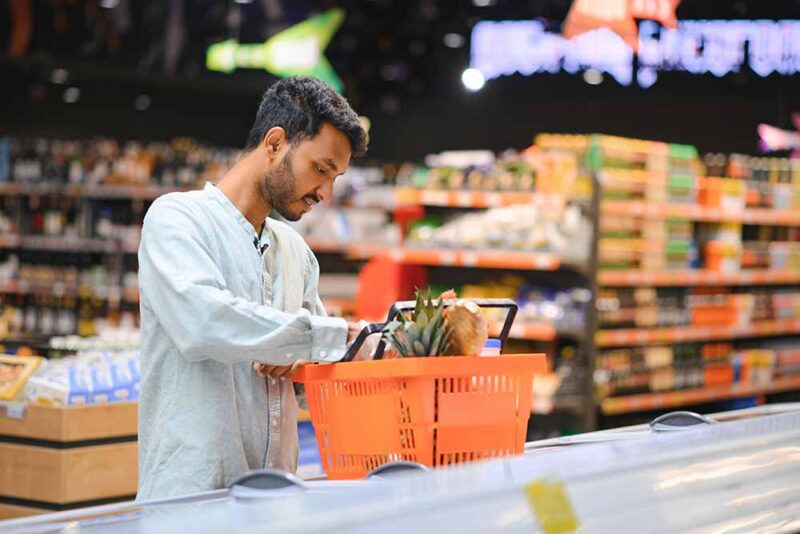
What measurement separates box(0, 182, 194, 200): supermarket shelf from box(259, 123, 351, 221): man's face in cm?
823

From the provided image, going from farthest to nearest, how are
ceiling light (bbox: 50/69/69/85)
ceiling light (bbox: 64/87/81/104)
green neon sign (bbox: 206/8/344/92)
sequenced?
ceiling light (bbox: 64/87/81/104)
ceiling light (bbox: 50/69/69/85)
green neon sign (bbox: 206/8/344/92)

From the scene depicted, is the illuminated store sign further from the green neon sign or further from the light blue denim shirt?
the light blue denim shirt

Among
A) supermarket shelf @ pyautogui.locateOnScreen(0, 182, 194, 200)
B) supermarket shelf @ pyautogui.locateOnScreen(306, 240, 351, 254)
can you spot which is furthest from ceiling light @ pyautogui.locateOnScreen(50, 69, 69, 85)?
supermarket shelf @ pyautogui.locateOnScreen(306, 240, 351, 254)

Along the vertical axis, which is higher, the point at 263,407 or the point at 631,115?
the point at 631,115

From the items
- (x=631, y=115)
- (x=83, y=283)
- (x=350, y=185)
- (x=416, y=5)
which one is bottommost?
(x=83, y=283)

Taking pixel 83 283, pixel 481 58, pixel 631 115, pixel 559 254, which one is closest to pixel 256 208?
→ pixel 559 254

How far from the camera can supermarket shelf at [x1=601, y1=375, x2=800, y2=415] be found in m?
8.77

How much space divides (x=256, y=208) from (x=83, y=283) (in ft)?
28.4

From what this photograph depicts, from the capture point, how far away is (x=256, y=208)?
2652mm

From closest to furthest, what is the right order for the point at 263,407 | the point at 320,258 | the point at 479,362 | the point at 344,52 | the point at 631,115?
1. the point at 479,362
2. the point at 263,407
3. the point at 320,258
4. the point at 631,115
5. the point at 344,52

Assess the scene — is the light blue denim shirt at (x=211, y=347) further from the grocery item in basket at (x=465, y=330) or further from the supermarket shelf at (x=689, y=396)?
the supermarket shelf at (x=689, y=396)

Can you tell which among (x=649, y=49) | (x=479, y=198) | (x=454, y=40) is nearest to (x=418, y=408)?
(x=479, y=198)

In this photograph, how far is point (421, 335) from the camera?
2.43 m

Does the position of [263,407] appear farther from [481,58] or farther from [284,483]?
[481,58]
